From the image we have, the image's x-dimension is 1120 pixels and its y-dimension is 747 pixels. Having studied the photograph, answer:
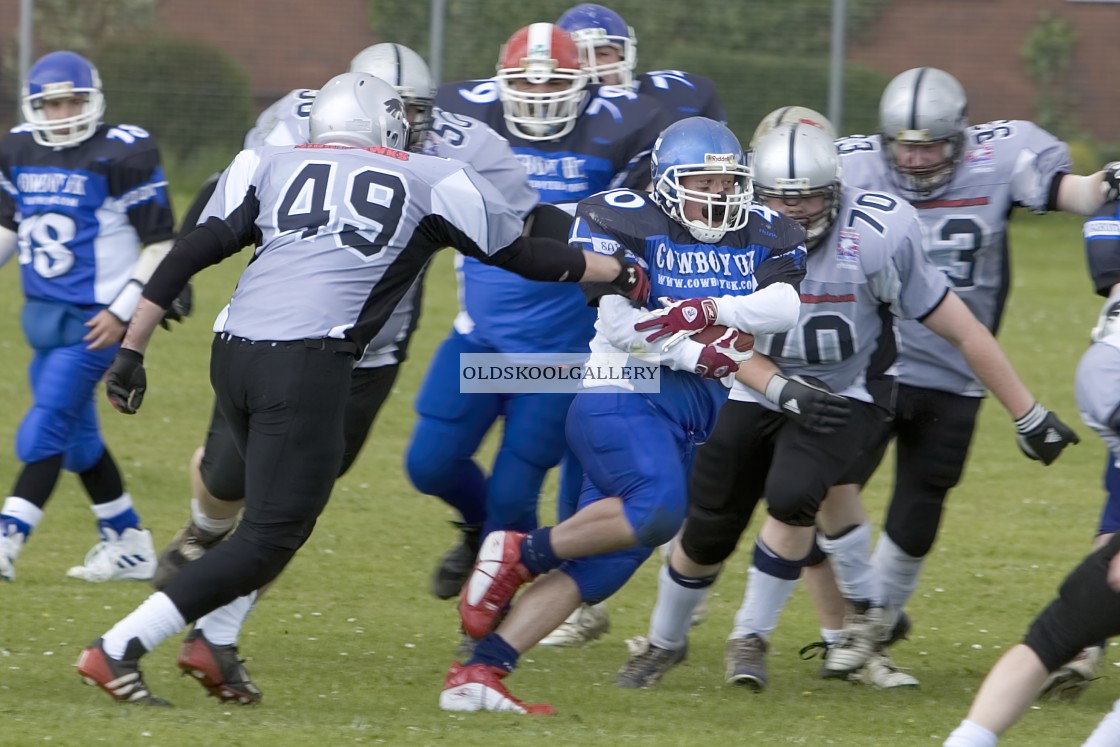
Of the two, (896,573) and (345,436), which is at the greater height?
(345,436)

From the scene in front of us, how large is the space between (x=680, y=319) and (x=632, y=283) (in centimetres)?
16

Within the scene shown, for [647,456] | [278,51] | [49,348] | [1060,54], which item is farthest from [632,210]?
[1060,54]

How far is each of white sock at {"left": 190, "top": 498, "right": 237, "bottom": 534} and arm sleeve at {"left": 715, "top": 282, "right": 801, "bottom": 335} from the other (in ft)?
6.25

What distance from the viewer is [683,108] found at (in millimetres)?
6203

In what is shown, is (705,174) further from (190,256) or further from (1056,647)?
(1056,647)

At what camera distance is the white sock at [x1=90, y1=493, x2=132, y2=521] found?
6.48 m

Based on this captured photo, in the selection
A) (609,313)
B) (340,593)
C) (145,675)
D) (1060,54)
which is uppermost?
(609,313)

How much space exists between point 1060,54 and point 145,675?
16041mm

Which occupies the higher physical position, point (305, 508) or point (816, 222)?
point (816, 222)

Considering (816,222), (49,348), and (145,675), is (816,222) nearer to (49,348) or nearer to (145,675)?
(145,675)

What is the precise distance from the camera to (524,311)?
561 cm

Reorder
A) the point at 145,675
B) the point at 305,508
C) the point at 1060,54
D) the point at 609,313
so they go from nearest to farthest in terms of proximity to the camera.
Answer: the point at 305,508 → the point at 609,313 → the point at 145,675 → the point at 1060,54

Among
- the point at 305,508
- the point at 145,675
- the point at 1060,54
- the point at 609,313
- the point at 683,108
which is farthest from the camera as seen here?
the point at 1060,54

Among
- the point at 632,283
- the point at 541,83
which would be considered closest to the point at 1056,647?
the point at 632,283
